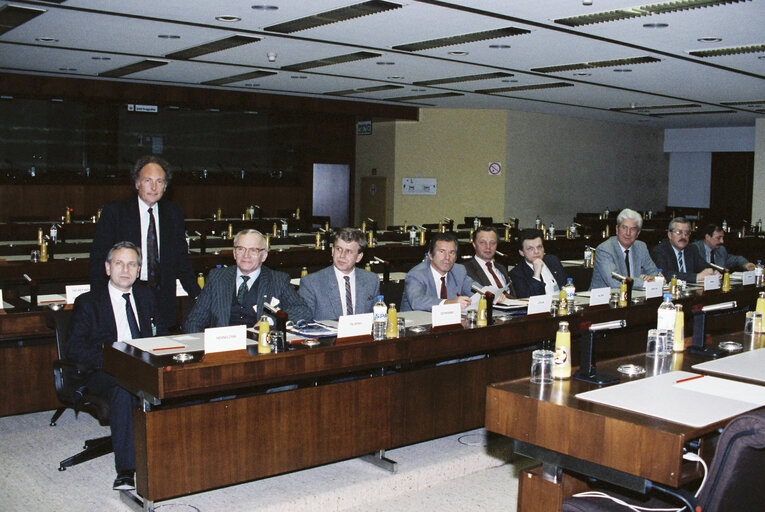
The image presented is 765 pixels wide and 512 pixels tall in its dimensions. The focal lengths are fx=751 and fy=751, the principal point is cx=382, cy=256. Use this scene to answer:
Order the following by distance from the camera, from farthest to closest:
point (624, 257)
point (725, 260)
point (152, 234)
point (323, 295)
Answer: point (725, 260) < point (624, 257) < point (323, 295) < point (152, 234)

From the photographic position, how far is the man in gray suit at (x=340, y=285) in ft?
13.6

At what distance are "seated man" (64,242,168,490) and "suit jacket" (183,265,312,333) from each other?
A: 185mm

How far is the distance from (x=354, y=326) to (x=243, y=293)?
2.45ft

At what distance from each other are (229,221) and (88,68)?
2845 mm

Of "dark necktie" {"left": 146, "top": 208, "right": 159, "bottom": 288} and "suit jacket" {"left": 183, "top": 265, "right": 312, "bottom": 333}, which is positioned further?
"dark necktie" {"left": 146, "top": 208, "right": 159, "bottom": 288}

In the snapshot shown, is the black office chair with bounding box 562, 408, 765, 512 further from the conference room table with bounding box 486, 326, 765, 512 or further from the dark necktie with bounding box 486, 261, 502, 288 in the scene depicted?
the dark necktie with bounding box 486, 261, 502, 288

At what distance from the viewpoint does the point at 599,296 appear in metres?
4.75

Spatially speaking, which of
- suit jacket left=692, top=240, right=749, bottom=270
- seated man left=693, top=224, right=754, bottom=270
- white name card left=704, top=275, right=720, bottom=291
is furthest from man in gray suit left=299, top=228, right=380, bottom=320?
suit jacket left=692, top=240, right=749, bottom=270

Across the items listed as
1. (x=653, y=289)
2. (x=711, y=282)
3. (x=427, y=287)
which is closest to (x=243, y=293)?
(x=427, y=287)

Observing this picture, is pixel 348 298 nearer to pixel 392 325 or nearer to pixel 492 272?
pixel 392 325

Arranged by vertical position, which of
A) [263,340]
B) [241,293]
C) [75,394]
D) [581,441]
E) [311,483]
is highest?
[241,293]

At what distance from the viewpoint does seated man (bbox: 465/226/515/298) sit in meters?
5.06

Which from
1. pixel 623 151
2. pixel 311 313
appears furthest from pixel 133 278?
pixel 623 151

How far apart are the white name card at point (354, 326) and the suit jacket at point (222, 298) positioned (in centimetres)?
57
